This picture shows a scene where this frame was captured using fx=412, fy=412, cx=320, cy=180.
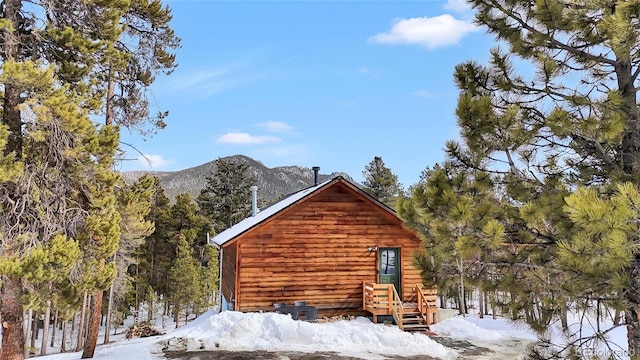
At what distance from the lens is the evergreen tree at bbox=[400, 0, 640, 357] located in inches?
187

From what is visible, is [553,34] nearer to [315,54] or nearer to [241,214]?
[315,54]

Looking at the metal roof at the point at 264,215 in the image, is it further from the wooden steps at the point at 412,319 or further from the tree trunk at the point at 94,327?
the wooden steps at the point at 412,319

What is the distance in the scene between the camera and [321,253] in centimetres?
1582

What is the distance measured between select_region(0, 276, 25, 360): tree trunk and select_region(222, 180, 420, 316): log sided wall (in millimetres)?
6398

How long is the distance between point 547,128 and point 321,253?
11489 millimetres

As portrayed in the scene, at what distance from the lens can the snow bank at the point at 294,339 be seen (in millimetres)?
11664

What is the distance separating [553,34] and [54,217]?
1078cm

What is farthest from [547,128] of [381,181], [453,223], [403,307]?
[381,181]

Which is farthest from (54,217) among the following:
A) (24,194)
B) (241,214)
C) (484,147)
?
(241,214)

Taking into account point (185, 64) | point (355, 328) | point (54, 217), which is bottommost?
point (355, 328)

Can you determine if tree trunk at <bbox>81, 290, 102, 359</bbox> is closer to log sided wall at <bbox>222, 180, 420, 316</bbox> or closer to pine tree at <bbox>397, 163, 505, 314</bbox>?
log sided wall at <bbox>222, 180, 420, 316</bbox>

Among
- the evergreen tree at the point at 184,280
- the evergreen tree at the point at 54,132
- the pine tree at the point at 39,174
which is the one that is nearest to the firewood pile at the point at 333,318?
the evergreen tree at the point at 54,132

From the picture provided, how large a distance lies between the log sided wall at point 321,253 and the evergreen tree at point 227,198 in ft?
70.3

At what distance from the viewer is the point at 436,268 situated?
5.85 metres
